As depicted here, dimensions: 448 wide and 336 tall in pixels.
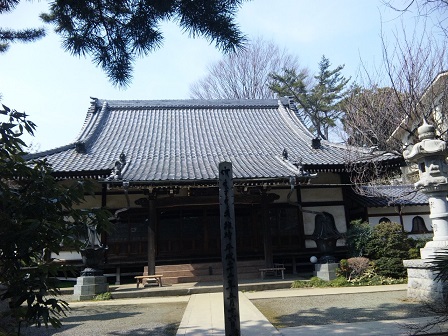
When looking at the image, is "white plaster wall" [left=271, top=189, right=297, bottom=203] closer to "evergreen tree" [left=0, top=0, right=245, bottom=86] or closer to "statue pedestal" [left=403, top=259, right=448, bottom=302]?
"statue pedestal" [left=403, top=259, right=448, bottom=302]

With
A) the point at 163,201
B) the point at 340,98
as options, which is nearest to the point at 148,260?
the point at 163,201

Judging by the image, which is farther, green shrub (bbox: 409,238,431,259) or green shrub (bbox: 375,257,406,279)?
green shrub (bbox: 409,238,431,259)

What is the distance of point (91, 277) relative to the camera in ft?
32.9

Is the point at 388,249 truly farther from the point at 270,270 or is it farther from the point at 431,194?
the point at 431,194

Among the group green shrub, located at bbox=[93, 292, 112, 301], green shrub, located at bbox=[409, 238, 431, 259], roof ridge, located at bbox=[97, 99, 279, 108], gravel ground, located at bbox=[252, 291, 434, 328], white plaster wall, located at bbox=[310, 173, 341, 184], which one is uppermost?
roof ridge, located at bbox=[97, 99, 279, 108]

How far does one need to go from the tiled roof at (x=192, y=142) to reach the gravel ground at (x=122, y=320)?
3838 millimetres

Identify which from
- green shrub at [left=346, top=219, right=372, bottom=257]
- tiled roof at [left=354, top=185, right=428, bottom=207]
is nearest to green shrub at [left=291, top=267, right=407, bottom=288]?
green shrub at [left=346, top=219, right=372, bottom=257]

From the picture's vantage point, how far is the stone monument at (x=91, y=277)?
32.2 feet

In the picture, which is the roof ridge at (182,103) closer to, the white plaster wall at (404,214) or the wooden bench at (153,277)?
the white plaster wall at (404,214)

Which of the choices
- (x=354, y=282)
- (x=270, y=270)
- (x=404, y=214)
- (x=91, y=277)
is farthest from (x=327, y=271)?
(x=404, y=214)

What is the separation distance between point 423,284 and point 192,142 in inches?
403

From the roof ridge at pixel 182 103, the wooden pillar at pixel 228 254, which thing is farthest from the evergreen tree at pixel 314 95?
the wooden pillar at pixel 228 254

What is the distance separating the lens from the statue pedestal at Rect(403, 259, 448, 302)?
7.01 metres

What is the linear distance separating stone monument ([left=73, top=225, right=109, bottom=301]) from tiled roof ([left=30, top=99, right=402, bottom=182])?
223 centimetres
